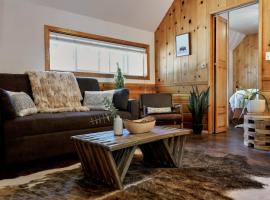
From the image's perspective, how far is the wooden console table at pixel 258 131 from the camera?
9.51ft

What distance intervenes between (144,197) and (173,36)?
384cm

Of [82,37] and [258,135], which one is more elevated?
[82,37]

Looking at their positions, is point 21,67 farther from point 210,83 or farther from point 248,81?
point 248,81

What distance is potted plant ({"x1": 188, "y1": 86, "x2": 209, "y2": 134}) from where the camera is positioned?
408cm

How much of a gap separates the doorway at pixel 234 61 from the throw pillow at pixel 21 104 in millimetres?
3074

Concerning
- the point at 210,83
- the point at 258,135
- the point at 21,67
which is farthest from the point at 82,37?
the point at 258,135

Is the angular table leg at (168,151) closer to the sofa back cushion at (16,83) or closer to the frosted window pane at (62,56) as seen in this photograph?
the sofa back cushion at (16,83)

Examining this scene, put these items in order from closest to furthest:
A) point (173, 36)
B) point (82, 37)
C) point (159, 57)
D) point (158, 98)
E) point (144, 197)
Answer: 1. point (144, 197)
2. point (82, 37)
3. point (158, 98)
4. point (173, 36)
5. point (159, 57)

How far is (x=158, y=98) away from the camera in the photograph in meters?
4.34

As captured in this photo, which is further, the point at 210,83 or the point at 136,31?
the point at 136,31

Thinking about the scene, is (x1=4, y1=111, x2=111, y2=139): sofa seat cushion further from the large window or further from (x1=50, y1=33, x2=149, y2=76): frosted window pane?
(x1=50, y1=33, x2=149, y2=76): frosted window pane

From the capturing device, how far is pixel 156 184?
6.07 feet

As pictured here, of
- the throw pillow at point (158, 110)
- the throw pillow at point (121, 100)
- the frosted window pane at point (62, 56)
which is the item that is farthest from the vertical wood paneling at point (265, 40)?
the frosted window pane at point (62, 56)

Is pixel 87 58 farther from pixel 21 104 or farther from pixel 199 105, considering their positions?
pixel 199 105
